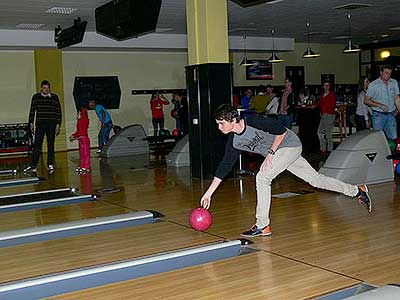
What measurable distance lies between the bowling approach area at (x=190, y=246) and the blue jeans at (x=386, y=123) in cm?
105

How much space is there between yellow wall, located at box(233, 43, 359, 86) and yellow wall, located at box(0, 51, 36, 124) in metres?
5.29

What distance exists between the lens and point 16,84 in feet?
40.2

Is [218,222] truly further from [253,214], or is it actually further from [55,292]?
[55,292]

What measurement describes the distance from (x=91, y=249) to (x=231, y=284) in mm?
1271

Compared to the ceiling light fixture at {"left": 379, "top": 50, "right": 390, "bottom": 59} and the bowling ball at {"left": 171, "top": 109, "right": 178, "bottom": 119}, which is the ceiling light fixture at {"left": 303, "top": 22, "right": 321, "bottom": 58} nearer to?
the ceiling light fixture at {"left": 379, "top": 50, "right": 390, "bottom": 59}

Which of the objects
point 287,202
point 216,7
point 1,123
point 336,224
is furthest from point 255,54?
point 336,224

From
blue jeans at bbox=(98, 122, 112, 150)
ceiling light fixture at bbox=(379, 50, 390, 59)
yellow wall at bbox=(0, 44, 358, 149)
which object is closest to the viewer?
blue jeans at bbox=(98, 122, 112, 150)

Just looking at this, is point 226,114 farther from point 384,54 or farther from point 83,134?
point 384,54

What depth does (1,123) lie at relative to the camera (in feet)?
39.8

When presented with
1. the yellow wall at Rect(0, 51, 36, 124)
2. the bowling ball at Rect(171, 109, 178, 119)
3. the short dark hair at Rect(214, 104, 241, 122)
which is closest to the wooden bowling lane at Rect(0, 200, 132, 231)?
the short dark hair at Rect(214, 104, 241, 122)

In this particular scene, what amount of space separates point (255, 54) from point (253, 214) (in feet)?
35.2

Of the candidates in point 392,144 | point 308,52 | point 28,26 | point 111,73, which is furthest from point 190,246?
point 111,73

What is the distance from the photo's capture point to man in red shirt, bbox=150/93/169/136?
12750 millimetres

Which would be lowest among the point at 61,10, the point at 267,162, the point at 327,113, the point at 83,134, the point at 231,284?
the point at 231,284
